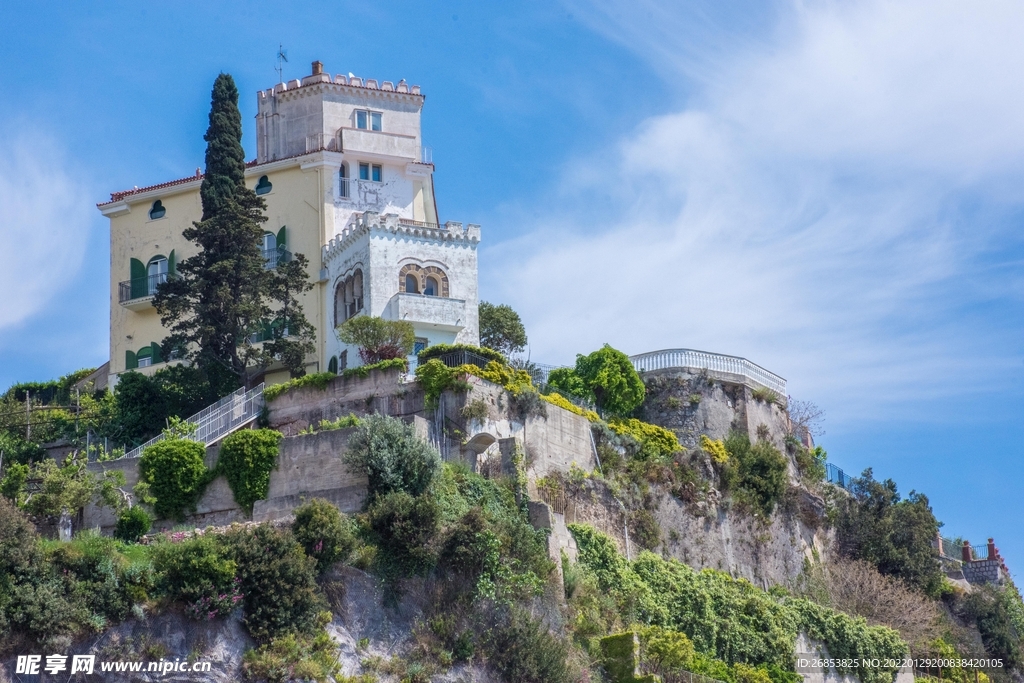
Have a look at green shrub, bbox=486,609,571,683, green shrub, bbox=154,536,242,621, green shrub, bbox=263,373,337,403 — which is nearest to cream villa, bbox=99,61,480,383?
green shrub, bbox=263,373,337,403

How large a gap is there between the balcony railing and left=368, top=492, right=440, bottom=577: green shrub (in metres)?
16.7

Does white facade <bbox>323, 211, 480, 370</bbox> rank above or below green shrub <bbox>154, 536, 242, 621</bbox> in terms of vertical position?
above

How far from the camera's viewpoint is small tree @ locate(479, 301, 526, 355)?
51.0m

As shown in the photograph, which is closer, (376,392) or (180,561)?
(180,561)

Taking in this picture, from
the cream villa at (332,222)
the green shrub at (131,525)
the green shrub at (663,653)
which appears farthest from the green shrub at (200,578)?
the cream villa at (332,222)

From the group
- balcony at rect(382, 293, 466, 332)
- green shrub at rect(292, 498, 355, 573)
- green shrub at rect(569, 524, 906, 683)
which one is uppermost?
balcony at rect(382, 293, 466, 332)

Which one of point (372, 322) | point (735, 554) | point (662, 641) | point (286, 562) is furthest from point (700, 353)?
point (286, 562)

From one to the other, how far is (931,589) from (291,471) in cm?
2036

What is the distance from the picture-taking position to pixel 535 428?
4406 cm

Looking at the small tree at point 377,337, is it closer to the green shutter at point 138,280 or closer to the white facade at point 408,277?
the white facade at point 408,277

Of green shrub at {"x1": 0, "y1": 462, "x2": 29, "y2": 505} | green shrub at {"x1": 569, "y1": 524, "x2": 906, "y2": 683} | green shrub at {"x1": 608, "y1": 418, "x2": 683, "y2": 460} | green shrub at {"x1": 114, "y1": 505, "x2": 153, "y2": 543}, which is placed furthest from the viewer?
green shrub at {"x1": 608, "y1": 418, "x2": 683, "y2": 460}

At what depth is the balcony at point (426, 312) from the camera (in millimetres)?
47219

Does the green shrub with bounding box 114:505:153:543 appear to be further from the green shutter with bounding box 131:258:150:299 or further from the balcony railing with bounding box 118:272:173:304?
the green shutter with bounding box 131:258:150:299

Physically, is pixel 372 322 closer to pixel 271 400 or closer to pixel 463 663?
pixel 271 400
